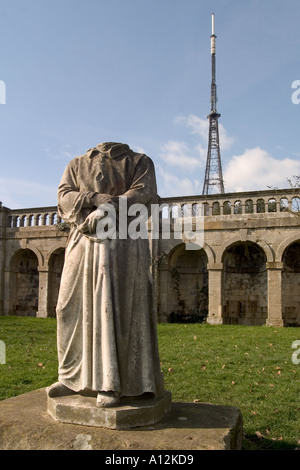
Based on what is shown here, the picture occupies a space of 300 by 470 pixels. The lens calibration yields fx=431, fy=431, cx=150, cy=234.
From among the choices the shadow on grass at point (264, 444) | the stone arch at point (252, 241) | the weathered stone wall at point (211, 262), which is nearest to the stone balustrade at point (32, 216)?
the weathered stone wall at point (211, 262)

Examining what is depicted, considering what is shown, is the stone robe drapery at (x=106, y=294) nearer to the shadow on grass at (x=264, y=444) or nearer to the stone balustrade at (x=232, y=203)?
the shadow on grass at (x=264, y=444)

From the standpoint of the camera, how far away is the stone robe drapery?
337 centimetres

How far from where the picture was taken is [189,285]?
2086 centimetres

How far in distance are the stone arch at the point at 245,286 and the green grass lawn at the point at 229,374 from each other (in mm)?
7199

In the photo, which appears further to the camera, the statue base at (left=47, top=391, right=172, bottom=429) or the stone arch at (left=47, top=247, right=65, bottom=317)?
the stone arch at (left=47, top=247, right=65, bottom=317)

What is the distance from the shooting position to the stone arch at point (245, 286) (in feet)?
65.1

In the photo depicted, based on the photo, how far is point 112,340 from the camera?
332cm

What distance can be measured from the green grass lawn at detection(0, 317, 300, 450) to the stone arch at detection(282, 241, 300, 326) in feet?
22.2

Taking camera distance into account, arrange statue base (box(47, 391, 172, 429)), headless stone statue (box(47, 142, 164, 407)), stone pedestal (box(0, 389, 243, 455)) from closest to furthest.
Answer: stone pedestal (box(0, 389, 243, 455))
statue base (box(47, 391, 172, 429))
headless stone statue (box(47, 142, 164, 407))

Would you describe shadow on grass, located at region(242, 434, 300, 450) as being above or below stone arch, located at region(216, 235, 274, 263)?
below

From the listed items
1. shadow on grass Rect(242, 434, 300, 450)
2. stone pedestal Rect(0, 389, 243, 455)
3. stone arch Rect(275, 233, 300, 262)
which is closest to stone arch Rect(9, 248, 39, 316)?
stone arch Rect(275, 233, 300, 262)

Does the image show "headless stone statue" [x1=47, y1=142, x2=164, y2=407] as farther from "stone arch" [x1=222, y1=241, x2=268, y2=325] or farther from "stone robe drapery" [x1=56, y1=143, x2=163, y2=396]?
"stone arch" [x1=222, y1=241, x2=268, y2=325]

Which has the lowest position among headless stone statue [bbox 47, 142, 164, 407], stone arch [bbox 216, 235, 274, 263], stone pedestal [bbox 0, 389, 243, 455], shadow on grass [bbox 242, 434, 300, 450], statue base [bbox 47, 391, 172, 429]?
shadow on grass [bbox 242, 434, 300, 450]
